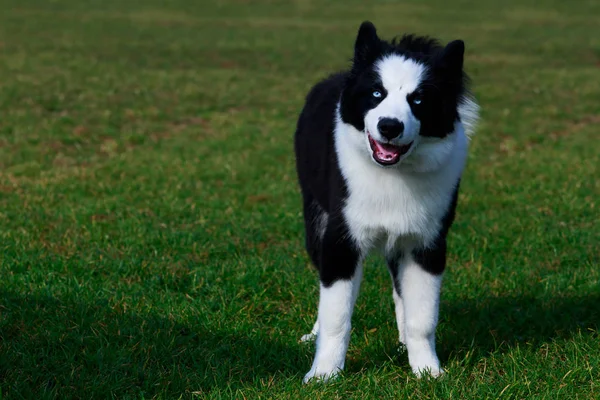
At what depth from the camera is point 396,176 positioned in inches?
172

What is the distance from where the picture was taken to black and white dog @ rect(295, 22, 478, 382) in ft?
13.5

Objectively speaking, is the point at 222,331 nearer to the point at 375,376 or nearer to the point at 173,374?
the point at 173,374

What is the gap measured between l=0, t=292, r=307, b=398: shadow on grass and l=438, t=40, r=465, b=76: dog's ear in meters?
1.88

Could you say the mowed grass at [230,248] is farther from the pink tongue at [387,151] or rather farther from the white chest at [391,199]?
the pink tongue at [387,151]

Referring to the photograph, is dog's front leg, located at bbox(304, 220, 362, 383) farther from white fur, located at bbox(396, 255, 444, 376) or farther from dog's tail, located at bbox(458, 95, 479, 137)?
dog's tail, located at bbox(458, 95, 479, 137)

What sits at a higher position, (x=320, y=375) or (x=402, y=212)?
(x=402, y=212)

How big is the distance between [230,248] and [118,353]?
7.72ft

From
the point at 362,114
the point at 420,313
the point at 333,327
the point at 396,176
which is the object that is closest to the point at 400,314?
the point at 420,313

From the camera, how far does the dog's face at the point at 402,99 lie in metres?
4.02

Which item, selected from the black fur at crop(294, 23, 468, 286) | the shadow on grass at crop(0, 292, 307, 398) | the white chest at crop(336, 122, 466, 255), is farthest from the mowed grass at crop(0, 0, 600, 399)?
the white chest at crop(336, 122, 466, 255)

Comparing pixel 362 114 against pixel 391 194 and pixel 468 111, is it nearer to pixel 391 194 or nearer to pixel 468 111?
pixel 391 194

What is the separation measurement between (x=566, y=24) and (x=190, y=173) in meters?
21.8

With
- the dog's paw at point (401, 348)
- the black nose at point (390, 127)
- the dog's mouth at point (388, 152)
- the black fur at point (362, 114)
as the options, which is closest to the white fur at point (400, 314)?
the dog's paw at point (401, 348)

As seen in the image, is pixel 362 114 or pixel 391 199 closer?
pixel 362 114
